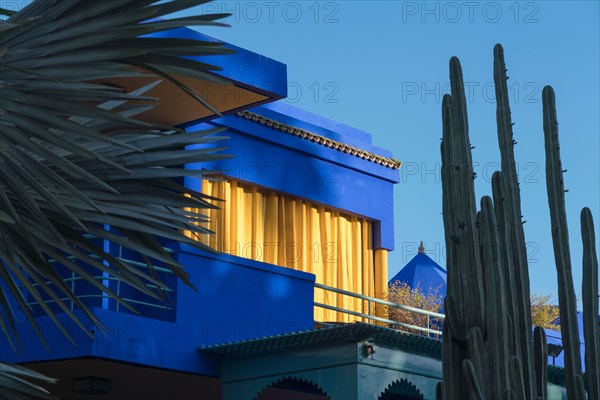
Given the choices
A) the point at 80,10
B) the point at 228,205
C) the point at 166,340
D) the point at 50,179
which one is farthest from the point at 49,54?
the point at 228,205

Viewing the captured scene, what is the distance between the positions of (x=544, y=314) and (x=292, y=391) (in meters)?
11.5

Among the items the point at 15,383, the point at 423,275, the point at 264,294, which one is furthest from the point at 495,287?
the point at 423,275

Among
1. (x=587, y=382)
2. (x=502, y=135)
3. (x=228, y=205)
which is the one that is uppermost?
(x=228, y=205)

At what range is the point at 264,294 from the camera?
1427 cm

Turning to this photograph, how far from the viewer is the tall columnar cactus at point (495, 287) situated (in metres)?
9.40

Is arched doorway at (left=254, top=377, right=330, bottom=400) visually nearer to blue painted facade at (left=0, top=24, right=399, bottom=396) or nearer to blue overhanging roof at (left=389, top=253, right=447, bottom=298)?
blue painted facade at (left=0, top=24, right=399, bottom=396)

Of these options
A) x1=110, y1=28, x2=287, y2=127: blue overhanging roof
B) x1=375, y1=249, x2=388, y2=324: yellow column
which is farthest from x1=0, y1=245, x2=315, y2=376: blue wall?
x1=375, y1=249, x2=388, y2=324: yellow column

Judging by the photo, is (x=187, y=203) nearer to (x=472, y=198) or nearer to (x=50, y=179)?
(x=50, y=179)

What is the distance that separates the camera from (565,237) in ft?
33.5

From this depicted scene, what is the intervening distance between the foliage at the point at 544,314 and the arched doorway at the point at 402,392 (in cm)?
871

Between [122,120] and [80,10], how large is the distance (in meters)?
0.78

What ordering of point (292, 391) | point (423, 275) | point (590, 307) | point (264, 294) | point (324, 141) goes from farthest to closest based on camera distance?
1. point (423, 275)
2. point (324, 141)
3. point (292, 391)
4. point (264, 294)
5. point (590, 307)

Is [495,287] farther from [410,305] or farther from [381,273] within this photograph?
[410,305]

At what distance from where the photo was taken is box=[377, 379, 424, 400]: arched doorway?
12.9m
